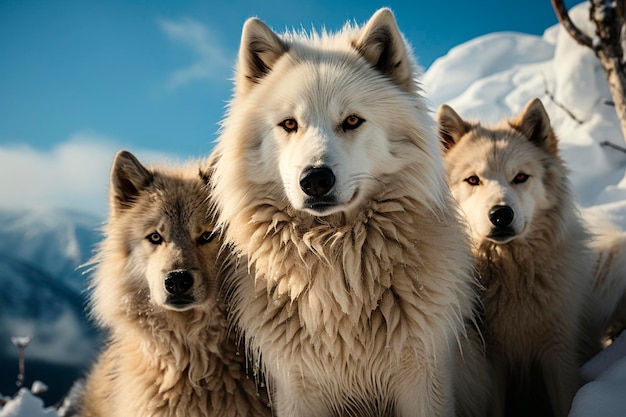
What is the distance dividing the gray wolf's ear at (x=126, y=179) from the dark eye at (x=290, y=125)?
1251 mm

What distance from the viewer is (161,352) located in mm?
3336

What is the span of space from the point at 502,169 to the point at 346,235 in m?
1.73

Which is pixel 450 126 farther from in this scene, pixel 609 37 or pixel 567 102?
pixel 567 102

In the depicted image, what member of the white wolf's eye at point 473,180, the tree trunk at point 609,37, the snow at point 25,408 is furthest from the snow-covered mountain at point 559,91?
the snow at point 25,408

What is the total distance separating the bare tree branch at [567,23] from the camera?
6.84 meters

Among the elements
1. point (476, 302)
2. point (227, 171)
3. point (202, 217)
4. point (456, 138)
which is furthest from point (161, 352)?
point (456, 138)

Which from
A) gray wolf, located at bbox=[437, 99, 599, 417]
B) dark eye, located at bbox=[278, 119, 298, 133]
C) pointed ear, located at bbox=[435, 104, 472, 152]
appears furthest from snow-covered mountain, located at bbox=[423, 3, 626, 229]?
dark eye, located at bbox=[278, 119, 298, 133]

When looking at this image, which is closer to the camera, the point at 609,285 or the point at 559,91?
the point at 609,285

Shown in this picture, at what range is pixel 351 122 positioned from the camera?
2832 mm

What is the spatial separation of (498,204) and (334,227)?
4.57 feet

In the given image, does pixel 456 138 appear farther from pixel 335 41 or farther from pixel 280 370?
pixel 280 370

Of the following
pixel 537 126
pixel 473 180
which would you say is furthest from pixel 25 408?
pixel 537 126

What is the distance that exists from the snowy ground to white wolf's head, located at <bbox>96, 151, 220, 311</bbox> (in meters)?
2.17

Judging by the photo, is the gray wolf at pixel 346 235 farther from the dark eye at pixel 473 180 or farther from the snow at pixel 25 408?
the snow at pixel 25 408
